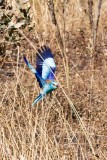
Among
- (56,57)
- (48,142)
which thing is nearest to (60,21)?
(56,57)

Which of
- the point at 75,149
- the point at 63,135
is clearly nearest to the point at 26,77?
the point at 63,135

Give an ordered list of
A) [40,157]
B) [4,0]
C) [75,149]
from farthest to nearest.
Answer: [4,0]
[75,149]
[40,157]

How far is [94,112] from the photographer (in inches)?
115

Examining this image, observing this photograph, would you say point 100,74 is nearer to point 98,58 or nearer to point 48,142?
point 98,58

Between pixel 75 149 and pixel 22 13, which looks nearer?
pixel 75 149

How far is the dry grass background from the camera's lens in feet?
7.00

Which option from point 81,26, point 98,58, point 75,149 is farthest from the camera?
point 81,26

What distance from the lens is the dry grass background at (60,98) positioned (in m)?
2.13

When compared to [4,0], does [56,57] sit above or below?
below

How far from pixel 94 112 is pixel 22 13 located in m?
1.05

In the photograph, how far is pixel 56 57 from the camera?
411 cm

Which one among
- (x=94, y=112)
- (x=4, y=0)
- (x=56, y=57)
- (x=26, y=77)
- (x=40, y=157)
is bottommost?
(x=40, y=157)

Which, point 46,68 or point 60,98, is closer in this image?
point 46,68

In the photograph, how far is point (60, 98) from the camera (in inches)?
121
